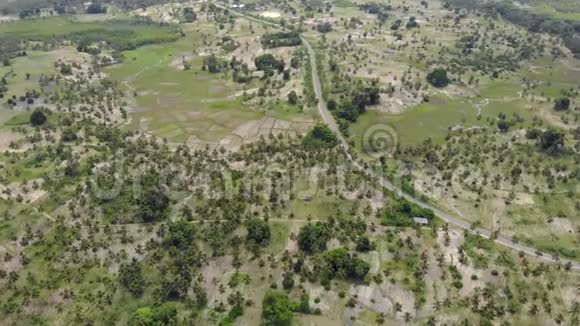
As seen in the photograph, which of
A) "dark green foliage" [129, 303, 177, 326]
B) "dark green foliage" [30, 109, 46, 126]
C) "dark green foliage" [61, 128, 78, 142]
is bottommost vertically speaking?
"dark green foliage" [129, 303, 177, 326]

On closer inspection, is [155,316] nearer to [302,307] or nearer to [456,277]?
[302,307]

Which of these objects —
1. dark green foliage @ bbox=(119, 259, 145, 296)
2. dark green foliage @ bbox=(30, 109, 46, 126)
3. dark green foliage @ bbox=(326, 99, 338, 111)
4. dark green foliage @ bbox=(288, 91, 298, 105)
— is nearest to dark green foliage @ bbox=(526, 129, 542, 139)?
dark green foliage @ bbox=(326, 99, 338, 111)

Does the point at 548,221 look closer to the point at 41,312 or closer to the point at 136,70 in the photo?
A: the point at 41,312

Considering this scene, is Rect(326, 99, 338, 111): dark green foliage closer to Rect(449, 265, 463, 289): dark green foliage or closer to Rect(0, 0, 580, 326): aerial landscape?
Rect(0, 0, 580, 326): aerial landscape

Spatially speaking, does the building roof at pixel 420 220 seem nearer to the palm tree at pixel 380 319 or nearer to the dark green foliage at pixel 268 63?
the palm tree at pixel 380 319

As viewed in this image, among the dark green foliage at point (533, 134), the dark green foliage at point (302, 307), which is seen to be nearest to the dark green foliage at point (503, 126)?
the dark green foliage at point (533, 134)

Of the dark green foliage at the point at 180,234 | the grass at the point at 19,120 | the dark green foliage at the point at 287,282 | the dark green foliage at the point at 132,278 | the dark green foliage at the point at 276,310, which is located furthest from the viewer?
the grass at the point at 19,120

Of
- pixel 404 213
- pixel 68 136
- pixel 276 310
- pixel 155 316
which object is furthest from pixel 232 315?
pixel 68 136
